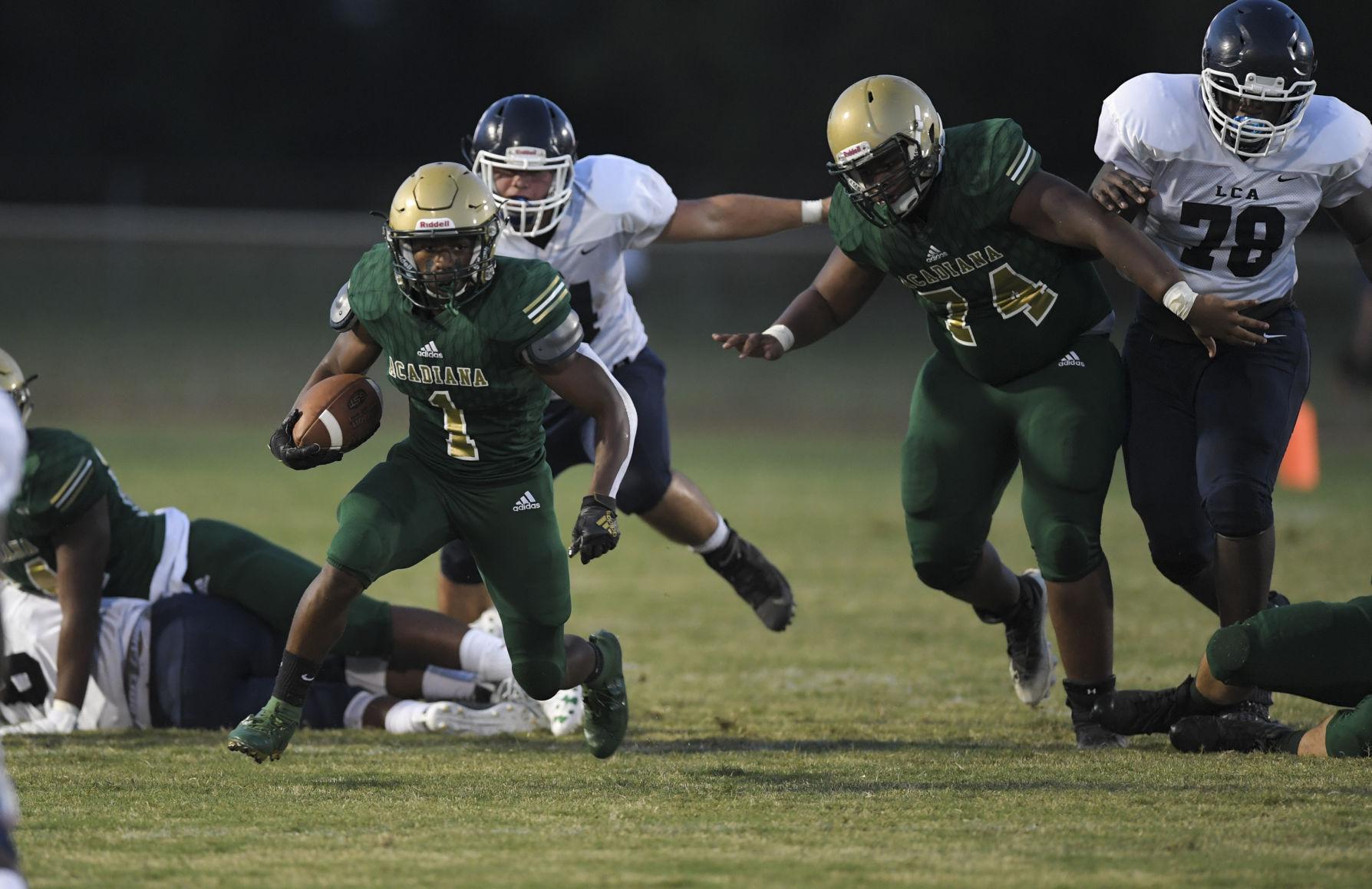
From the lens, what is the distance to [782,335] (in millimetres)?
4770

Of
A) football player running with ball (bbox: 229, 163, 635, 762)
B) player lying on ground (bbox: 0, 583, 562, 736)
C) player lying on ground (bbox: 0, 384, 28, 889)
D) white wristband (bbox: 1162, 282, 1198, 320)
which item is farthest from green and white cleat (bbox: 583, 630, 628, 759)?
player lying on ground (bbox: 0, 384, 28, 889)

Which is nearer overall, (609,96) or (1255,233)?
(1255,233)

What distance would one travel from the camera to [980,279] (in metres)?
4.48

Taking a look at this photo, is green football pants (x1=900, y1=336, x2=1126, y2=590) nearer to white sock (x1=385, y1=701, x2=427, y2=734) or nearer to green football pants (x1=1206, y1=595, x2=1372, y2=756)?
green football pants (x1=1206, y1=595, x2=1372, y2=756)

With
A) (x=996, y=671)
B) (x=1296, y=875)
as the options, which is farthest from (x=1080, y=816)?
(x=996, y=671)

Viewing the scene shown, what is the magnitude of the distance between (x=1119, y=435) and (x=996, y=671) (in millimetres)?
1685

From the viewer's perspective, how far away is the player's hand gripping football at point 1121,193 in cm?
437

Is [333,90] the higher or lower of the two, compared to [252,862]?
higher

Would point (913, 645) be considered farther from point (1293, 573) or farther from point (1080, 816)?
point (1080, 816)

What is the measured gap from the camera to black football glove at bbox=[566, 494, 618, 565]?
4.01 meters

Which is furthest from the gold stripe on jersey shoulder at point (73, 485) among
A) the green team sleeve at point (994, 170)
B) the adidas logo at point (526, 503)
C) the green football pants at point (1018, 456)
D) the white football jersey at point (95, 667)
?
the green team sleeve at point (994, 170)

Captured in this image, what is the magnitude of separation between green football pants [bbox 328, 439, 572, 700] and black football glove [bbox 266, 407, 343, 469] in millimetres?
120

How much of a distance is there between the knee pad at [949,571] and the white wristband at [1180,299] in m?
0.92

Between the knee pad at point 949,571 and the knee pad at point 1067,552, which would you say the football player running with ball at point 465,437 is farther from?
the knee pad at point 1067,552
